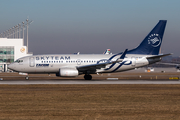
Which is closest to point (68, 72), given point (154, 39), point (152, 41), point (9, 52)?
point (152, 41)

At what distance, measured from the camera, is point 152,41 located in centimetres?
4791

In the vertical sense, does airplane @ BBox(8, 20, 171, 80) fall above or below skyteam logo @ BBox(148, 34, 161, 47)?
below

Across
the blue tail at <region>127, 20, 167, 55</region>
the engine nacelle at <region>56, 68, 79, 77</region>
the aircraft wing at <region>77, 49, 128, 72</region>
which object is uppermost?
the blue tail at <region>127, 20, 167, 55</region>

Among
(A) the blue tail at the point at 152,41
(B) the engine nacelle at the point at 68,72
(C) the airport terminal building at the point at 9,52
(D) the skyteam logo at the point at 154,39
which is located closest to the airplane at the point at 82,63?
(A) the blue tail at the point at 152,41

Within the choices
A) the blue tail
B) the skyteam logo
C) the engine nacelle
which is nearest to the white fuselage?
the blue tail

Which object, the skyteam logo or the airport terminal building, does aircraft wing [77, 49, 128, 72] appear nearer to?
the skyteam logo

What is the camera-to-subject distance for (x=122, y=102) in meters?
21.0

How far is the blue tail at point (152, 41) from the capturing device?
47.8 m

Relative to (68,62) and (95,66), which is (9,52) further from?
(95,66)

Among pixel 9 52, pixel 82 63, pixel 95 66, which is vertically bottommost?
pixel 95 66

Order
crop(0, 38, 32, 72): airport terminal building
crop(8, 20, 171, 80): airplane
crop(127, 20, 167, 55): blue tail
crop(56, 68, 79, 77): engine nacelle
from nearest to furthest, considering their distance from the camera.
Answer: crop(56, 68, 79, 77): engine nacelle → crop(8, 20, 171, 80): airplane → crop(127, 20, 167, 55): blue tail → crop(0, 38, 32, 72): airport terminal building

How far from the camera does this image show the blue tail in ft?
157

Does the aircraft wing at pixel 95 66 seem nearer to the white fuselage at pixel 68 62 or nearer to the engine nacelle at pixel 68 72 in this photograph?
the white fuselage at pixel 68 62

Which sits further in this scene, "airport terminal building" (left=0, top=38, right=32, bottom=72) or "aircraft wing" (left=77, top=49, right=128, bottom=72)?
"airport terminal building" (left=0, top=38, right=32, bottom=72)
